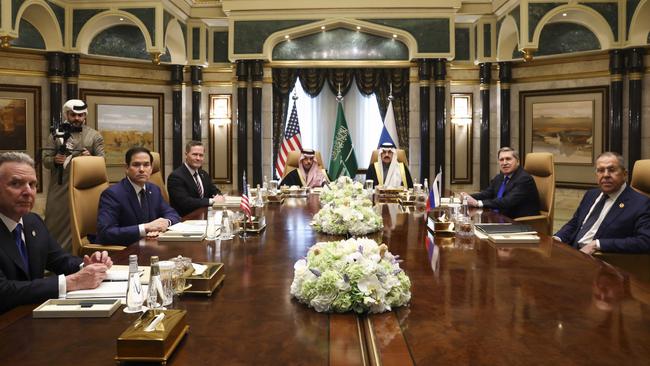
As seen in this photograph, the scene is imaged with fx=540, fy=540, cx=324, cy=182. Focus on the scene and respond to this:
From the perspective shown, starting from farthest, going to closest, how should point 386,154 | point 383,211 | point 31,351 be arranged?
point 386,154 → point 383,211 → point 31,351

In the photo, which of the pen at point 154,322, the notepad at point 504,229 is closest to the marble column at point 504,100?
the notepad at point 504,229

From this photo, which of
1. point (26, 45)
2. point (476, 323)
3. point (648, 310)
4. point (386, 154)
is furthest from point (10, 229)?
point (26, 45)

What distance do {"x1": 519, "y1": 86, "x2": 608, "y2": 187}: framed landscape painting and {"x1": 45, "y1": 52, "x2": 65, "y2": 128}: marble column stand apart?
749 cm

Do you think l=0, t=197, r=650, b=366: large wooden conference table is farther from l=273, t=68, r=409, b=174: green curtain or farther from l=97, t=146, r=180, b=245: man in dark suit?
l=273, t=68, r=409, b=174: green curtain

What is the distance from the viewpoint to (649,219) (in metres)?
3.18

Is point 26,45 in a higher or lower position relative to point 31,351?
higher

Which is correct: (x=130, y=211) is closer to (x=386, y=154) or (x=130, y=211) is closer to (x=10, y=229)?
(x=10, y=229)

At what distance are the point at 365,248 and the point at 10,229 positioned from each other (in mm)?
1443

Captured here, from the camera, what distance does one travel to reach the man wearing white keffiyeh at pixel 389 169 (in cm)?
685

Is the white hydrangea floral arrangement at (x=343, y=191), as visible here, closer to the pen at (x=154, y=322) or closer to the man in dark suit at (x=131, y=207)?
the man in dark suit at (x=131, y=207)

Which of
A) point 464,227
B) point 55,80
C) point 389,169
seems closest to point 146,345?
point 464,227

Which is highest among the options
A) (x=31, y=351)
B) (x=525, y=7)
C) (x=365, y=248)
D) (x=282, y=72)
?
(x=525, y=7)

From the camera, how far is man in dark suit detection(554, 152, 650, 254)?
3.13 m

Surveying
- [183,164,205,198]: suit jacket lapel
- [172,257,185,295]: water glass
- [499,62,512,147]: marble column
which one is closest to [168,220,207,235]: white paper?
Answer: [172,257,185,295]: water glass
